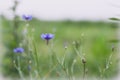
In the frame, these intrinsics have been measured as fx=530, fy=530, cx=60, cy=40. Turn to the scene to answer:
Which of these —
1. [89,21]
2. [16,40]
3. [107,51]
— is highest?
[16,40]

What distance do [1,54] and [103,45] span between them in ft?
5.36

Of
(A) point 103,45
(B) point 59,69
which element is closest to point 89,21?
(A) point 103,45

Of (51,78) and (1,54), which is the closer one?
(51,78)

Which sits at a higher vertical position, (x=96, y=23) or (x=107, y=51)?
(x=107, y=51)

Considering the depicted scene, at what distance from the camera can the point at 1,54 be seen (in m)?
5.72

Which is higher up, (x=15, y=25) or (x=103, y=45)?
(x=15, y=25)

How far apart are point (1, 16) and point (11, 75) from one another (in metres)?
0.63

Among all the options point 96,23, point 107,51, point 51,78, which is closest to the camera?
point 51,78

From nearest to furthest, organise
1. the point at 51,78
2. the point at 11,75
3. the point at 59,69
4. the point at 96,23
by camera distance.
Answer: the point at 59,69
the point at 51,78
the point at 11,75
the point at 96,23

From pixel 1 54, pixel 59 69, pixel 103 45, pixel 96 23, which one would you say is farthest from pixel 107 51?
pixel 96 23

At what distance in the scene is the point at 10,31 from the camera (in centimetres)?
526

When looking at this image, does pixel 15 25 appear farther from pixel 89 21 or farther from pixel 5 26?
pixel 89 21

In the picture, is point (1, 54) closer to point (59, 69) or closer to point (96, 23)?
point (59, 69)

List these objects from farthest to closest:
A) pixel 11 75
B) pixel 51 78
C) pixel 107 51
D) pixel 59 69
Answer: pixel 107 51 < pixel 11 75 < pixel 51 78 < pixel 59 69
